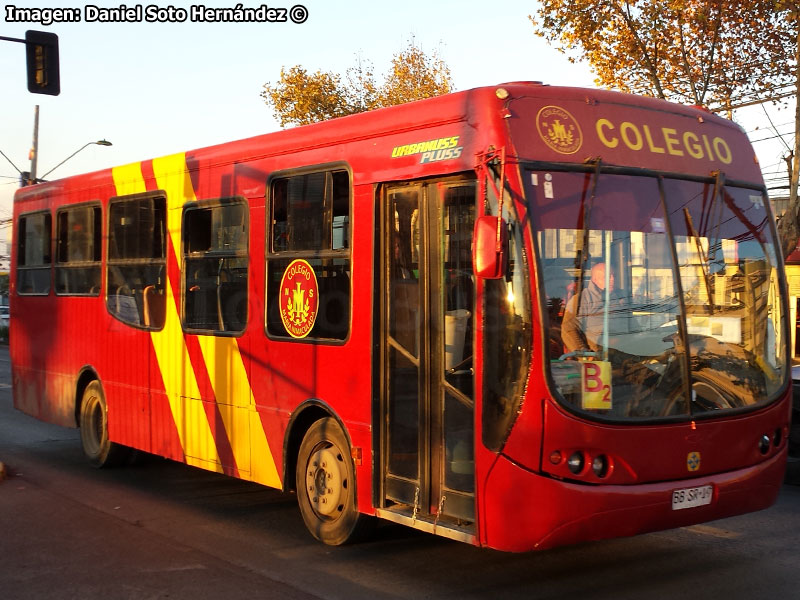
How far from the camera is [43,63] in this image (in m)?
14.5

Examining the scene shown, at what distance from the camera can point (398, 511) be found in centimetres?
674

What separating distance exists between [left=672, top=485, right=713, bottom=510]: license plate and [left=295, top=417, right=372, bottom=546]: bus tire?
7.43 ft

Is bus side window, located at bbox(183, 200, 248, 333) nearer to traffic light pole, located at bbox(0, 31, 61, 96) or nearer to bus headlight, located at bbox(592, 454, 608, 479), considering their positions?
bus headlight, located at bbox(592, 454, 608, 479)

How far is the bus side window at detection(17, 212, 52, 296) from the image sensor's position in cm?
1211

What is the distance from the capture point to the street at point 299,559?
6270mm

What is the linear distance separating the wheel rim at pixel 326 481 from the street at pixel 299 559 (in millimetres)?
293

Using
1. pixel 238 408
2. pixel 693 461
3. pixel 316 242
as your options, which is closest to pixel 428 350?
pixel 316 242

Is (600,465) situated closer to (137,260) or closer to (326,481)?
(326,481)

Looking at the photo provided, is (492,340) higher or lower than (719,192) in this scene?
lower

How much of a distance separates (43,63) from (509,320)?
35.7 feet

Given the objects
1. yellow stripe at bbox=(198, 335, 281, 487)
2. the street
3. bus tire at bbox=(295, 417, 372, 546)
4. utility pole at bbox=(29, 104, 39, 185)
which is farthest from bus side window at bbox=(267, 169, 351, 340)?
utility pole at bbox=(29, 104, 39, 185)

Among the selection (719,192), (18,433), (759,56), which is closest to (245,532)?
(719,192)

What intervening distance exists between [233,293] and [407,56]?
3118 centimetres

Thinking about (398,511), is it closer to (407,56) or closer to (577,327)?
(577,327)
